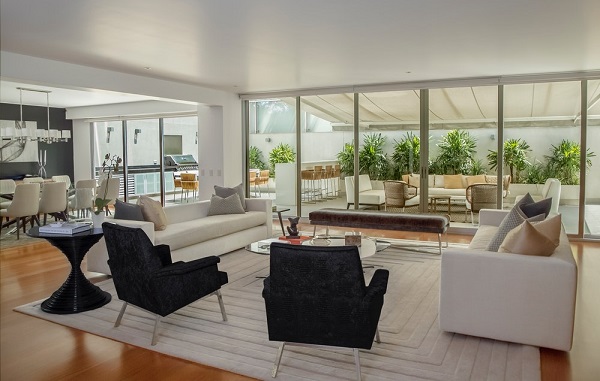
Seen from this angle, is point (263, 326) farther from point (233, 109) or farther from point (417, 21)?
point (233, 109)

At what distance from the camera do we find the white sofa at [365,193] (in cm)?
827

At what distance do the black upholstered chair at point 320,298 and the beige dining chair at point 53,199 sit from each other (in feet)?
20.0

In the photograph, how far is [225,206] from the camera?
21.7 ft

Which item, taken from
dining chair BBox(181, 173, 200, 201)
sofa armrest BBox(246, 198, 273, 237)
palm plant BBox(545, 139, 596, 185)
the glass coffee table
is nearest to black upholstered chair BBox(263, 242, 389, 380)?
the glass coffee table

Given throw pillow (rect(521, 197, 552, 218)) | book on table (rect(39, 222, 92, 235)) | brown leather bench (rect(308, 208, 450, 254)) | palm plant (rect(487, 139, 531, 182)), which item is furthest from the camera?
palm plant (rect(487, 139, 531, 182))

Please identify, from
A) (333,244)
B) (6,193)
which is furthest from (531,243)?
(6,193)

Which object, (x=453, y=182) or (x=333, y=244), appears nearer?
(x=333, y=244)

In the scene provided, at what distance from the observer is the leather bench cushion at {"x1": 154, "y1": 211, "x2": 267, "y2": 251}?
16.9ft

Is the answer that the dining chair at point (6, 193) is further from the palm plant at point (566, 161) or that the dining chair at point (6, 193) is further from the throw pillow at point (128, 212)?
the palm plant at point (566, 161)

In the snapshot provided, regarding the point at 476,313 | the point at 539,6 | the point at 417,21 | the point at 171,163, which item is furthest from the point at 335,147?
the point at 476,313

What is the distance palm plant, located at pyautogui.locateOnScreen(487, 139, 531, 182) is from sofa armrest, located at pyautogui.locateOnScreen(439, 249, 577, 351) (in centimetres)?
455

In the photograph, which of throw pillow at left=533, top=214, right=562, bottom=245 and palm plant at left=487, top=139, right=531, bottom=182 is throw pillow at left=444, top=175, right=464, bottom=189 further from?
throw pillow at left=533, top=214, right=562, bottom=245

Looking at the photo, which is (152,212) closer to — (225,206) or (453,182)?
(225,206)

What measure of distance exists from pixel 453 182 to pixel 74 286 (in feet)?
19.1
